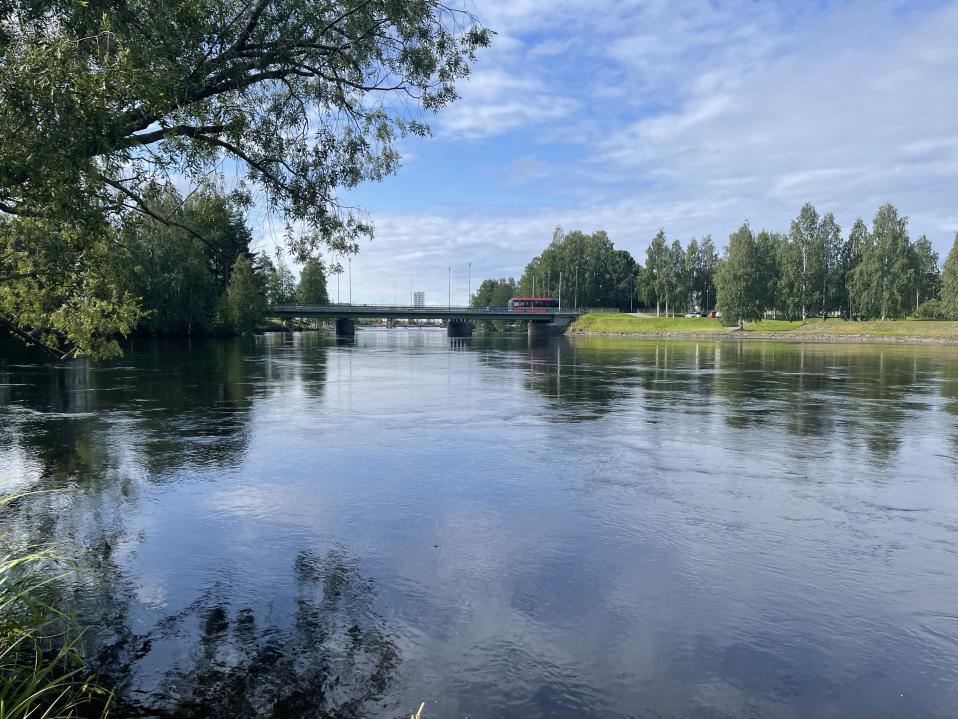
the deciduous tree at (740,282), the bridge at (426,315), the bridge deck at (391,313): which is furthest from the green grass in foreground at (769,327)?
the bridge deck at (391,313)

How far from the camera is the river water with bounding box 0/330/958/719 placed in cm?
753

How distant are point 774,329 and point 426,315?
64853mm

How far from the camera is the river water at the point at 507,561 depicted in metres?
7.53

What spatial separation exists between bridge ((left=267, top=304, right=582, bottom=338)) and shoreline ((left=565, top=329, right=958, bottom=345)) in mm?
12370

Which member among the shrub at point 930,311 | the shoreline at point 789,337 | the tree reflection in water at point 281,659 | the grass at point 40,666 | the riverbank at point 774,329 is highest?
the shrub at point 930,311

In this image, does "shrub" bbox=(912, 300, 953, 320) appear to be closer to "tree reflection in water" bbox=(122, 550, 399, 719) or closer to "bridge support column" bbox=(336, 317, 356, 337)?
"bridge support column" bbox=(336, 317, 356, 337)

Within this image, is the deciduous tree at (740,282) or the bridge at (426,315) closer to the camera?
the bridge at (426,315)

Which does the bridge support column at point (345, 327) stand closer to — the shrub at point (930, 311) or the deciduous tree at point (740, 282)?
the deciduous tree at point (740, 282)

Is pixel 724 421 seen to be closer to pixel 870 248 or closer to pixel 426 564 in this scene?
pixel 426 564

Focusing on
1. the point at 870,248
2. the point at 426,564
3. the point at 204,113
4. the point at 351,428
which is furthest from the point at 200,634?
the point at 870,248

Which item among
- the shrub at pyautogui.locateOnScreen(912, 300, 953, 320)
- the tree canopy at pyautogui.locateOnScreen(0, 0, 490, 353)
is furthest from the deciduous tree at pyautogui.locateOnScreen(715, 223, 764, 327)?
the tree canopy at pyautogui.locateOnScreen(0, 0, 490, 353)

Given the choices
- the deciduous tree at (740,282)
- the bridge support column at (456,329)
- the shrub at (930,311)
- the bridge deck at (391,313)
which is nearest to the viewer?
the shrub at (930,311)

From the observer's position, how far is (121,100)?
7254mm

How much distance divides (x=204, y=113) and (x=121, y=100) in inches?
130
